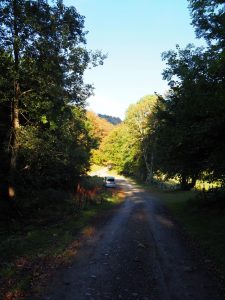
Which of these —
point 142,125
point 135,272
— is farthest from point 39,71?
point 142,125

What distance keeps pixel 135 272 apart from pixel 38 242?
5021 millimetres

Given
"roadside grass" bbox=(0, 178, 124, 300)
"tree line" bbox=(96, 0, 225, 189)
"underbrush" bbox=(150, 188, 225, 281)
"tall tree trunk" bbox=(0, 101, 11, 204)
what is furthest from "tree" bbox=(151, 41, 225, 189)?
"tall tree trunk" bbox=(0, 101, 11, 204)

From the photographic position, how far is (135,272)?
9.88 m

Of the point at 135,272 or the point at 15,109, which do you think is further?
the point at 15,109

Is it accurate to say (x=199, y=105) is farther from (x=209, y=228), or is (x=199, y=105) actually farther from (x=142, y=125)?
(x=142, y=125)

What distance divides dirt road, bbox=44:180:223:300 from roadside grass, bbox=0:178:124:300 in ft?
2.10

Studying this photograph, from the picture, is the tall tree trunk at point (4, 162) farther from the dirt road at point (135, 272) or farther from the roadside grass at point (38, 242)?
the dirt road at point (135, 272)

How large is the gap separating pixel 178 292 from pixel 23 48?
12825mm

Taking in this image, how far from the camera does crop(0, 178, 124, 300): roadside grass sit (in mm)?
8955

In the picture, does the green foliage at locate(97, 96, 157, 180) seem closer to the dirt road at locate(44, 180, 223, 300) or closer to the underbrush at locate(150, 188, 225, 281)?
the underbrush at locate(150, 188, 225, 281)

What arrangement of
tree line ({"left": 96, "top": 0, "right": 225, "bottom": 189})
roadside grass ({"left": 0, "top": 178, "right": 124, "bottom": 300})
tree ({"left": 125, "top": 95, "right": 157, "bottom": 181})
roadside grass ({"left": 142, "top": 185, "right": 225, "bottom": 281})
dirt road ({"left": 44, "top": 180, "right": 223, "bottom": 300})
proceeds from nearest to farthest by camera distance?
dirt road ({"left": 44, "top": 180, "right": 223, "bottom": 300}) < roadside grass ({"left": 0, "top": 178, "right": 124, "bottom": 300}) < roadside grass ({"left": 142, "top": 185, "right": 225, "bottom": 281}) < tree line ({"left": 96, "top": 0, "right": 225, "bottom": 189}) < tree ({"left": 125, "top": 95, "right": 157, "bottom": 181})

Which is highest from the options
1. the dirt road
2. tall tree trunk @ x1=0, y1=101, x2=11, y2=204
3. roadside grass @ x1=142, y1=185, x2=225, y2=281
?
tall tree trunk @ x1=0, y1=101, x2=11, y2=204

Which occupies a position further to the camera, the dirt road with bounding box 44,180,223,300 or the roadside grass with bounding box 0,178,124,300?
the roadside grass with bounding box 0,178,124,300

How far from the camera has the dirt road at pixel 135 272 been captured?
8148 millimetres
